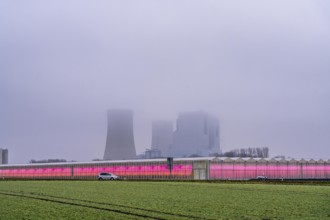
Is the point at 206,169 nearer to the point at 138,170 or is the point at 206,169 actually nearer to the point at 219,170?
the point at 219,170

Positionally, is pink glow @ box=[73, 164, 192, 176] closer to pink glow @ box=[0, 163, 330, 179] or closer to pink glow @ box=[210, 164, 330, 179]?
pink glow @ box=[0, 163, 330, 179]

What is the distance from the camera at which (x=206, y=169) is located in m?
88.3

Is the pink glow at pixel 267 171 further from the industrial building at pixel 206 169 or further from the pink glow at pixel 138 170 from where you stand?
the pink glow at pixel 138 170

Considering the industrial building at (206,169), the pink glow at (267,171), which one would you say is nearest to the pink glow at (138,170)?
the industrial building at (206,169)

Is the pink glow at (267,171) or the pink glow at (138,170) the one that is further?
the pink glow at (138,170)

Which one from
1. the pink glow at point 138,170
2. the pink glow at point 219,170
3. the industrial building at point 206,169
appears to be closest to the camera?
the industrial building at point 206,169

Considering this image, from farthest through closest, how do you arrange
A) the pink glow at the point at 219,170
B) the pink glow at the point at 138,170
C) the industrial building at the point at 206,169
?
the pink glow at the point at 138,170 → the pink glow at the point at 219,170 → the industrial building at the point at 206,169

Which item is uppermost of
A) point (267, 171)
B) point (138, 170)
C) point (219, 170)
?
point (219, 170)

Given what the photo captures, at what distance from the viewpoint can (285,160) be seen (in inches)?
3935

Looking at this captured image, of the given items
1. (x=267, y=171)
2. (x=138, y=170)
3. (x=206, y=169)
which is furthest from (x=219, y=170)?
(x=138, y=170)

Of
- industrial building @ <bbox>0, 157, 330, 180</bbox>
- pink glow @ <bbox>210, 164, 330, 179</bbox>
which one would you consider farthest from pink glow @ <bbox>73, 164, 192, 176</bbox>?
pink glow @ <bbox>210, 164, 330, 179</bbox>

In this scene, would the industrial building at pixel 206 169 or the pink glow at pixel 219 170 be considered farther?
the pink glow at pixel 219 170

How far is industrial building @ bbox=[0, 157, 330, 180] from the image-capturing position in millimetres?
89625

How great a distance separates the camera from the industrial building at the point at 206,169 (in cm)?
8962
